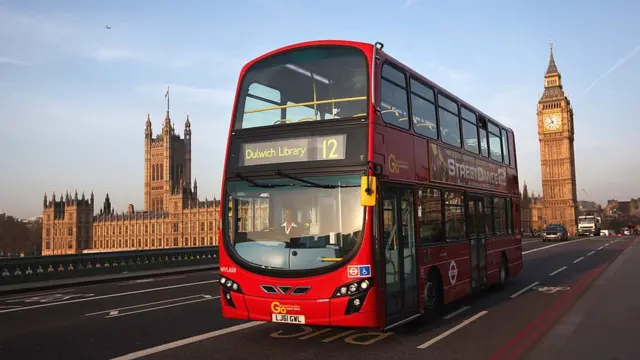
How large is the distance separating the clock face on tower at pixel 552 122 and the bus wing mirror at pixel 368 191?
12773 centimetres

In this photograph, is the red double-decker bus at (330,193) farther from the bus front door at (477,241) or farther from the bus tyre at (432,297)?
the bus front door at (477,241)

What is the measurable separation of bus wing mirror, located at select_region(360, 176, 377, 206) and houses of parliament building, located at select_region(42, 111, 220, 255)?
114844 millimetres

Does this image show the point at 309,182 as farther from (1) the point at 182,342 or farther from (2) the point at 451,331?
(2) the point at 451,331

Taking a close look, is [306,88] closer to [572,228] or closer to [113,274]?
[113,274]

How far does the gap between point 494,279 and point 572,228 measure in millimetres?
113155

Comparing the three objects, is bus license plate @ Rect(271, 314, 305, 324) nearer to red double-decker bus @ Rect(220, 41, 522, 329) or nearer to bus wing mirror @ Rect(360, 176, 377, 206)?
Answer: red double-decker bus @ Rect(220, 41, 522, 329)

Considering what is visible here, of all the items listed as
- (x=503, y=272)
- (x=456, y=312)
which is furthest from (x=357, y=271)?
(x=503, y=272)

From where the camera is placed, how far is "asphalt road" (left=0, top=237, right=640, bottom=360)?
7.20m

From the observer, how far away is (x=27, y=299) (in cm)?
1420

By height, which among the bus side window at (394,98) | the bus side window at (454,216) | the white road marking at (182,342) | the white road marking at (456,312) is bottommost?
the white road marking at (456,312)

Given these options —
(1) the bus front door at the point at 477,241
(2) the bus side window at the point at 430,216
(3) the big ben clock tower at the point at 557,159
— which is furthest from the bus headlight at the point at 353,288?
(3) the big ben clock tower at the point at 557,159

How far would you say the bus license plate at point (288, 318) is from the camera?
23.2 feet

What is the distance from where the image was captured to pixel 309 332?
332 inches

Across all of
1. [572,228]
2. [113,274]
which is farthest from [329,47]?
[572,228]
